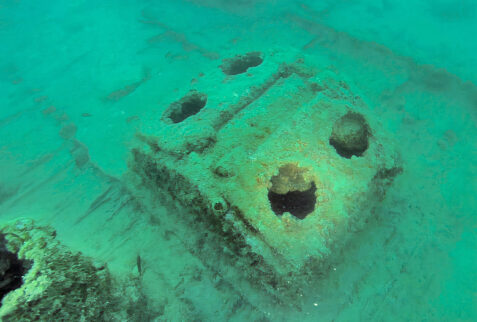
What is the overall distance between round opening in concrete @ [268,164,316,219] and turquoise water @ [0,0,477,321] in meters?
0.79

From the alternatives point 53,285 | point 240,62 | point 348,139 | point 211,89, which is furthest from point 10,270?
point 240,62

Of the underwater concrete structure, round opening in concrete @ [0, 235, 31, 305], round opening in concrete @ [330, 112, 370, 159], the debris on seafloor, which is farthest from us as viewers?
round opening in concrete @ [330, 112, 370, 159]

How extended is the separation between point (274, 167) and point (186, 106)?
6.43ft

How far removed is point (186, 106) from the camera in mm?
3979

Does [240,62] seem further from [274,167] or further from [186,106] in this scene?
[274,167]

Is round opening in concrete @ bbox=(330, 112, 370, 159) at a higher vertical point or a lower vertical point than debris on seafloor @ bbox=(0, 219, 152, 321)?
higher

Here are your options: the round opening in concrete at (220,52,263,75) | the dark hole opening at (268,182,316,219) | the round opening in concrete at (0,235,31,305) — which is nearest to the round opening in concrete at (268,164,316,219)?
the dark hole opening at (268,182,316,219)

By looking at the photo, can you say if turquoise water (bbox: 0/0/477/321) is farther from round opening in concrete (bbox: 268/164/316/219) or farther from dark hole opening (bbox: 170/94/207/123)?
round opening in concrete (bbox: 268/164/316/219)

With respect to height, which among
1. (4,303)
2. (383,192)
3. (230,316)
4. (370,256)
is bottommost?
(230,316)

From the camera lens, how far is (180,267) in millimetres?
2930

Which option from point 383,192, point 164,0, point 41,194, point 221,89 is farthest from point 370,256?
point 164,0

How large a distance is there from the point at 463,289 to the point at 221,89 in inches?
153

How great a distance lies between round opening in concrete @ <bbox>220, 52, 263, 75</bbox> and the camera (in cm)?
462

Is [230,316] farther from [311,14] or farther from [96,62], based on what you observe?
[311,14]
